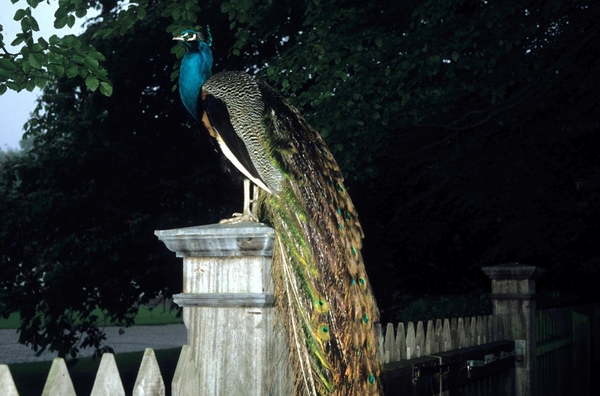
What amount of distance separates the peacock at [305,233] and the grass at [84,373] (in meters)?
8.28

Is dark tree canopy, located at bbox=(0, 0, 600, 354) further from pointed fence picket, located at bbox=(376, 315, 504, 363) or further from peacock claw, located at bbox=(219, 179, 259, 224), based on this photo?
pointed fence picket, located at bbox=(376, 315, 504, 363)

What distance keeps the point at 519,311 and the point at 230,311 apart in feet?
10.6

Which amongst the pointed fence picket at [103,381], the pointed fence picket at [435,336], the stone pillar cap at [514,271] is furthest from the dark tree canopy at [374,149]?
the pointed fence picket at [103,381]

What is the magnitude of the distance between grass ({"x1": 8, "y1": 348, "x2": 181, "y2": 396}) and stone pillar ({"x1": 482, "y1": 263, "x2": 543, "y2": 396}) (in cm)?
703

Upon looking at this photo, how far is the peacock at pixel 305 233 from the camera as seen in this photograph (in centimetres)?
282

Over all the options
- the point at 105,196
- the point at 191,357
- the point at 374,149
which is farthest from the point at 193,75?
the point at 105,196

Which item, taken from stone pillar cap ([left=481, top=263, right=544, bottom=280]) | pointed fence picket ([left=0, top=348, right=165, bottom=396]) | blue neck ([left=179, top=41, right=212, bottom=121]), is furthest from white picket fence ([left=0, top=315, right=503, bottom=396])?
blue neck ([left=179, top=41, right=212, bottom=121])

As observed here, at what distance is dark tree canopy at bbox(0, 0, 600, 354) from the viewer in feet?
24.7

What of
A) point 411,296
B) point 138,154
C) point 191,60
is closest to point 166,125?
point 138,154

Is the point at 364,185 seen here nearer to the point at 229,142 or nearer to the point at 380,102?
the point at 380,102

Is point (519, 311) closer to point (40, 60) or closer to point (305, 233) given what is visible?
point (305, 233)

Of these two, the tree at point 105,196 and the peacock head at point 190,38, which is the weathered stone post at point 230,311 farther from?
the tree at point 105,196

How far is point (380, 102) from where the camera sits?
7.75 metres

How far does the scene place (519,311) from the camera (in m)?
5.26
